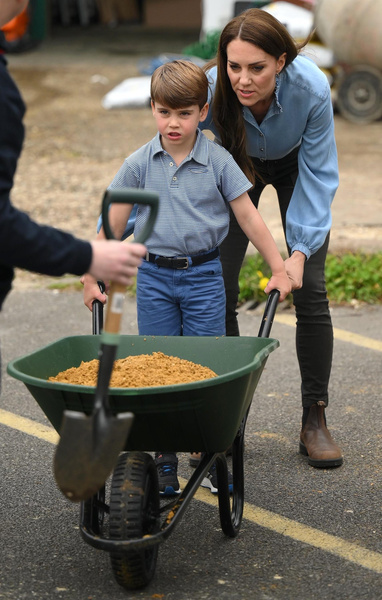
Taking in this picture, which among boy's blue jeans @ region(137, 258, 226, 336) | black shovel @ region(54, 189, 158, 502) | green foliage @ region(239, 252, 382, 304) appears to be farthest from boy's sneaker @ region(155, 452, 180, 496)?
green foliage @ region(239, 252, 382, 304)

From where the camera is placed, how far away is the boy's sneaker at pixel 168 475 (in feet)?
11.2

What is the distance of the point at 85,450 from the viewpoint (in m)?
2.31

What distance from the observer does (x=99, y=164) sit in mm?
9352

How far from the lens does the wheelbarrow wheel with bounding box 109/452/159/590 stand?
2.61m

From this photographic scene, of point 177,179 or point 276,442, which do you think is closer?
point 177,179

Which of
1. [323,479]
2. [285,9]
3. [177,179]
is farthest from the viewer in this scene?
[285,9]

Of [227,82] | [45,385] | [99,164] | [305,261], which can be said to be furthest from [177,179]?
[99,164]

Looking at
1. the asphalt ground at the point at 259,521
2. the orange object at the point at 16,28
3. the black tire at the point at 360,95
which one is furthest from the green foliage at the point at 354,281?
the orange object at the point at 16,28

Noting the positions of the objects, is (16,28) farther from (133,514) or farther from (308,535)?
(133,514)

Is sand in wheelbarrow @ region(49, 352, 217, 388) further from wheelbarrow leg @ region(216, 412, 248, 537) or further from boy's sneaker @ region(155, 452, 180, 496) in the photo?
boy's sneaker @ region(155, 452, 180, 496)

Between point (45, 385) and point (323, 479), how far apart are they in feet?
4.85

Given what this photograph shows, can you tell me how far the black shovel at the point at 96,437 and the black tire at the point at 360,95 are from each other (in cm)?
892

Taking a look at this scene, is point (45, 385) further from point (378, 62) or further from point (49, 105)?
point (49, 105)

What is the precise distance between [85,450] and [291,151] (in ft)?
5.80
